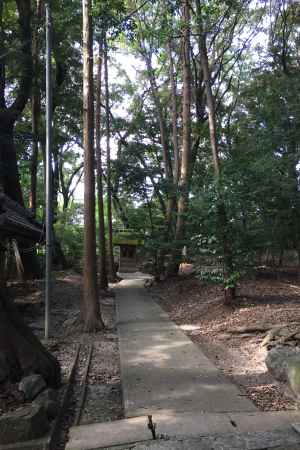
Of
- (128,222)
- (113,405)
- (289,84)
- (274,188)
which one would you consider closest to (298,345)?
(113,405)

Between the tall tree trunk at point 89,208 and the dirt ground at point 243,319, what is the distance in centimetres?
251

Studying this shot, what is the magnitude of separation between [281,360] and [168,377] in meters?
1.83

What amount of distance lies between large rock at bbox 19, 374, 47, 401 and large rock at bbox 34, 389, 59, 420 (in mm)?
73

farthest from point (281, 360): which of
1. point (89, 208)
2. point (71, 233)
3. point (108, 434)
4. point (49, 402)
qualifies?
point (71, 233)

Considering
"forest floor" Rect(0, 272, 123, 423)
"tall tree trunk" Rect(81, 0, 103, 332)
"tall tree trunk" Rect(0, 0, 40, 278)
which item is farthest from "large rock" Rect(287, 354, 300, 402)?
"tall tree trunk" Rect(0, 0, 40, 278)

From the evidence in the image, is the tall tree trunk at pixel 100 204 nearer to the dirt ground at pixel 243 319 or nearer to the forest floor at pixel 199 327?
the forest floor at pixel 199 327

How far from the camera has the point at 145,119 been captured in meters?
30.3

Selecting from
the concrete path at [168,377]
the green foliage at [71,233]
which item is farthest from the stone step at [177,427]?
the green foliage at [71,233]

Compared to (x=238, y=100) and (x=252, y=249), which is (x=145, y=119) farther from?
(x=252, y=249)

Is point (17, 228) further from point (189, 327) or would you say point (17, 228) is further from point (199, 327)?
point (199, 327)

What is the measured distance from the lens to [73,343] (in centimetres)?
1020

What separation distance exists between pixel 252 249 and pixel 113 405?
23.6ft

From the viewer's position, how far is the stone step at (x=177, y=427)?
15.4ft

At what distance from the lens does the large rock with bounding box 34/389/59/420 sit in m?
5.07
